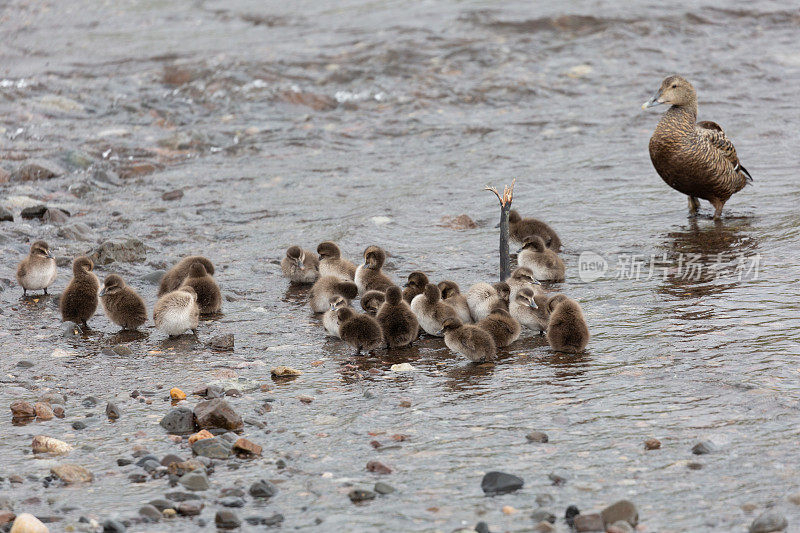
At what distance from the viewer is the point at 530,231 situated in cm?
959

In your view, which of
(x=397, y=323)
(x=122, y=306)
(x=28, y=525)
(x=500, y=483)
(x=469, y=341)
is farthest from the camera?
(x=122, y=306)

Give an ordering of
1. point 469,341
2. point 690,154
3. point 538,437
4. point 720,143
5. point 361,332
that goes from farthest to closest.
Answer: point 720,143
point 690,154
point 361,332
point 469,341
point 538,437

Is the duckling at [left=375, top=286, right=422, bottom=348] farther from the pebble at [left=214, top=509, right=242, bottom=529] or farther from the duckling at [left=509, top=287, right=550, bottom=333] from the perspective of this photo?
the pebble at [left=214, top=509, right=242, bottom=529]

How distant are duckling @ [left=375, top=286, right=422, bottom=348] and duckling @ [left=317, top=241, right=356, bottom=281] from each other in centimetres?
158

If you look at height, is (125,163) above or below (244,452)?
above

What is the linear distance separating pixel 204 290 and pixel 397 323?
1837 millimetres

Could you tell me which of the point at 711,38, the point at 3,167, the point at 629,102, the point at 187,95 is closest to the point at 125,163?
the point at 3,167

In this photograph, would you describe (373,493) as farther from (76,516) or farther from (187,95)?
(187,95)

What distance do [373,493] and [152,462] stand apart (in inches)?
48.3

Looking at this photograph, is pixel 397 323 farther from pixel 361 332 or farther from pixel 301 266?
pixel 301 266

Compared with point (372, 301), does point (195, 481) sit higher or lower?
lower

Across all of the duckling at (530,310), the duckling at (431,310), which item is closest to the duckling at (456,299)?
the duckling at (431,310)

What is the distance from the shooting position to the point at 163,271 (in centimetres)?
920

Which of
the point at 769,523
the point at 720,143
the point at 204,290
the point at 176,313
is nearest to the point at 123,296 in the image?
the point at 176,313
